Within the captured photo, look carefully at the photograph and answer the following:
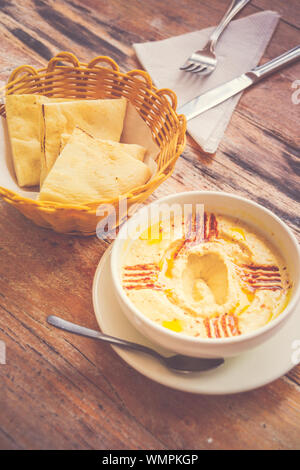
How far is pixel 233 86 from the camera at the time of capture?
5.23 ft

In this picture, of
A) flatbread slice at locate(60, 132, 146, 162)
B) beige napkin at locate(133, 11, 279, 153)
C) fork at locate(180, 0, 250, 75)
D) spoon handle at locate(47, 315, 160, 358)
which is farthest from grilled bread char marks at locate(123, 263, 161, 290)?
fork at locate(180, 0, 250, 75)

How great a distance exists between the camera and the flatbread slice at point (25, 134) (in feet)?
3.72

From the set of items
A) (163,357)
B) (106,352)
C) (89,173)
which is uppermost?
(89,173)

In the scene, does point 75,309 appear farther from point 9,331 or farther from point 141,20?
point 141,20

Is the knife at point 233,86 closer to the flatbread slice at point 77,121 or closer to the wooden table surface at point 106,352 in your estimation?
the wooden table surface at point 106,352

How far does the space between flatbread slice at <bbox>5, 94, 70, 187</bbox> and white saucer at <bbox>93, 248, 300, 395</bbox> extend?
0.44 metres

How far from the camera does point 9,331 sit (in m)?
0.95

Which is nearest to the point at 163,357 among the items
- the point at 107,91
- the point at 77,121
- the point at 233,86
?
the point at 77,121

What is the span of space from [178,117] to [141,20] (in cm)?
96

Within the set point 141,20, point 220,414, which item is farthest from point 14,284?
point 141,20

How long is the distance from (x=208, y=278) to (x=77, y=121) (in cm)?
59

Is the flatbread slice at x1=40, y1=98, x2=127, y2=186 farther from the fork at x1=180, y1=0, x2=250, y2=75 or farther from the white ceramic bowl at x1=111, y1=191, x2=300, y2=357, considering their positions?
the fork at x1=180, y1=0, x2=250, y2=75

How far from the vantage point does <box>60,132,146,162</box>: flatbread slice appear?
110cm

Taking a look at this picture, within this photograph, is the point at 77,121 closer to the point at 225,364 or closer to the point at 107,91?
the point at 107,91
